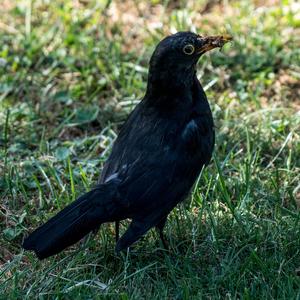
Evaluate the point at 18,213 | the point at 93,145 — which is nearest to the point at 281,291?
the point at 18,213

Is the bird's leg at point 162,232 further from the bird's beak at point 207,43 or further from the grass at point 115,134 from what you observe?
the bird's beak at point 207,43

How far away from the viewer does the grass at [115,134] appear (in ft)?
14.4

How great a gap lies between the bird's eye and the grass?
28.3 inches

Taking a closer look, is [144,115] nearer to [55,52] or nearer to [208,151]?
[208,151]

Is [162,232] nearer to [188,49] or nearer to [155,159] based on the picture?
[155,159]

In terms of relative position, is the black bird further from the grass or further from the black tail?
the grass

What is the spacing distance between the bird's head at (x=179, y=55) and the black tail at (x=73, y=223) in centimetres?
73

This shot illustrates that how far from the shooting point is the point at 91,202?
433 cm

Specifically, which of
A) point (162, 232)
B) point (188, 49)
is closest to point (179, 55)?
point (188, 49)

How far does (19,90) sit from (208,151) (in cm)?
217

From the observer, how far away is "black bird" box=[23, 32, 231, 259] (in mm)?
4266

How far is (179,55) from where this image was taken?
459cm

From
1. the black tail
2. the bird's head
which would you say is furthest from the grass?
the bird's head

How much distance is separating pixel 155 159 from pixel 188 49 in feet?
2.07
